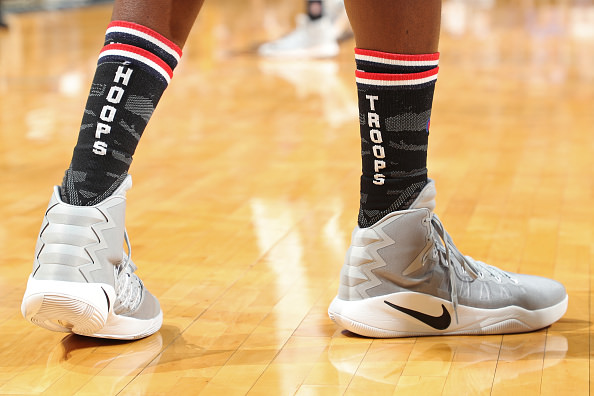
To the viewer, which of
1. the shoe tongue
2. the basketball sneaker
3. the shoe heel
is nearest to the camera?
the shoe heel

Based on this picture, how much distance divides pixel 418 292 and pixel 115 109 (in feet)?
1.17

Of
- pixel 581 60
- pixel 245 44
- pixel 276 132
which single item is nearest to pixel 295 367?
pixel 276 132

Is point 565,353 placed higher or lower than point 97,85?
lower

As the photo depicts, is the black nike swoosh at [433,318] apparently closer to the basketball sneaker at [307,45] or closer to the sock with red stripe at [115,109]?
the sock with red stripe at [115,109]

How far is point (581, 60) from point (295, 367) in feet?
10.0

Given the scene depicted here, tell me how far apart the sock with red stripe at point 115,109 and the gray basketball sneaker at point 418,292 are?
0.25 metres

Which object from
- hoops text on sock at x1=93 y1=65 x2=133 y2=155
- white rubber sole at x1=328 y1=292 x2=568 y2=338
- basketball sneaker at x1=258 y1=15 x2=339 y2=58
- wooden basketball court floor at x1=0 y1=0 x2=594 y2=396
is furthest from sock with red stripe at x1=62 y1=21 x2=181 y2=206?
basketball sneaker at x1=258 y1=15 x2=339 y2=58

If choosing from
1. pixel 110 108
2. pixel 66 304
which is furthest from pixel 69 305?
pixel 110 108

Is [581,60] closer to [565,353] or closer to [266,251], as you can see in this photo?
[266,251]

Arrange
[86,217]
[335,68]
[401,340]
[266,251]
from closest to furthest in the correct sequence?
[86,217]
[401,340]
[266,251]
[335,68]

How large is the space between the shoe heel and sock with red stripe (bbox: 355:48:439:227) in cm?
28

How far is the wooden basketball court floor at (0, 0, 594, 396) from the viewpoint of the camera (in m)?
0.85

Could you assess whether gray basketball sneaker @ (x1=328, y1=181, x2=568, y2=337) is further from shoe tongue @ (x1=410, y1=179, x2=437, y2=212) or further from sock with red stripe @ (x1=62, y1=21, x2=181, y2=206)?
sock with red stripe @ (x1=62, y1=21, x2=181, y2=206)

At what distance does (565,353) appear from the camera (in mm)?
903
